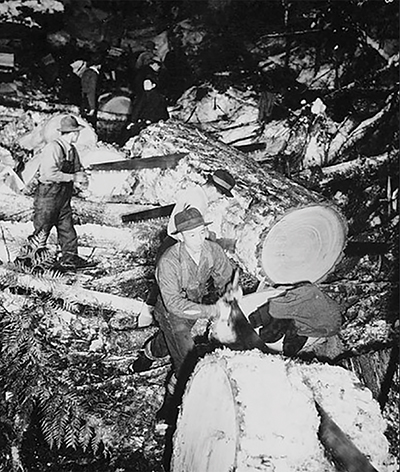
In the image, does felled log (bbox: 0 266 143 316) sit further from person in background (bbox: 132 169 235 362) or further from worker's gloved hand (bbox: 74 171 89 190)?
worker's gloved hand (bbox: 74 171 89 190)

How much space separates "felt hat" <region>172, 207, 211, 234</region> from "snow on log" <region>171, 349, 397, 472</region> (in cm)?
47

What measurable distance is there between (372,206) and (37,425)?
158 centimetres

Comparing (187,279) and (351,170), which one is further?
(351,170)

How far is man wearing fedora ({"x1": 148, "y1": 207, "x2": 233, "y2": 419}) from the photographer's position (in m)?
2.08

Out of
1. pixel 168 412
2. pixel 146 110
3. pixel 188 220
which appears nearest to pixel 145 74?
pixel 146 110

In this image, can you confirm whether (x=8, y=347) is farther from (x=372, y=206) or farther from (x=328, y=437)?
(x=372, y=206)

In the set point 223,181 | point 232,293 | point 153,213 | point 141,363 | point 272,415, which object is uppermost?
point 223,181

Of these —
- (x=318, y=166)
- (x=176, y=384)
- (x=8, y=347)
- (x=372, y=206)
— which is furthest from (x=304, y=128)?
(x=8, y=347)

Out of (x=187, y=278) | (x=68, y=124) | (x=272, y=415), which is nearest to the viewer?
(x=272, y=415)

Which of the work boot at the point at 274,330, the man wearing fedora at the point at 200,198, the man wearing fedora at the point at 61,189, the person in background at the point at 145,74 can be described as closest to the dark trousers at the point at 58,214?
the man wearing fedora at the point at 61,189

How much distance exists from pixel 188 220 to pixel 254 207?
0.27 metres

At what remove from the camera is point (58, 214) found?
221 cm

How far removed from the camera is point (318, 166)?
2295 millimetres

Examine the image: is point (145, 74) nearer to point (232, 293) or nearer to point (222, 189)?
point (222, 189)
